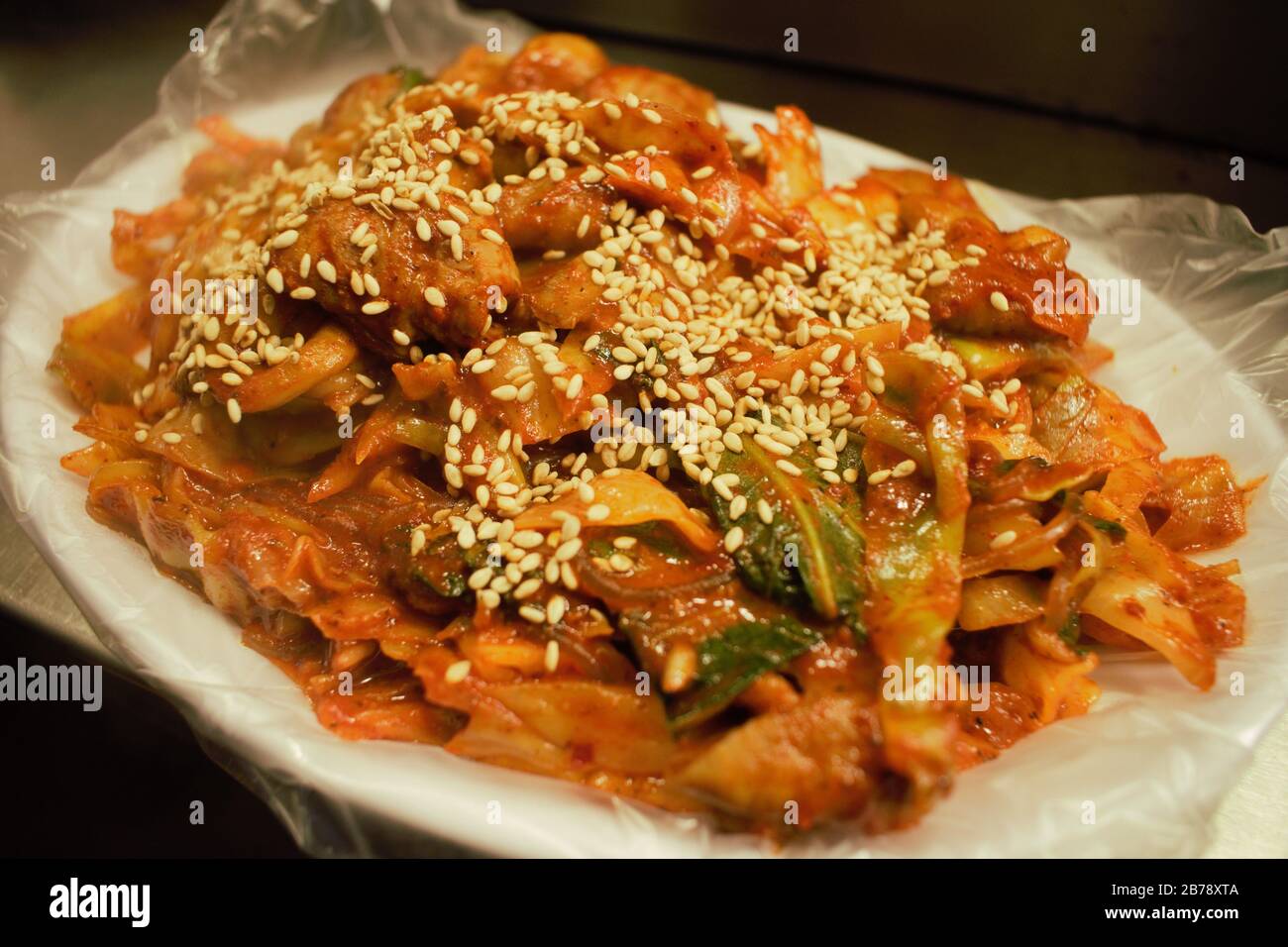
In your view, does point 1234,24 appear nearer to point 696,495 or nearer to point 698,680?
point 696,495

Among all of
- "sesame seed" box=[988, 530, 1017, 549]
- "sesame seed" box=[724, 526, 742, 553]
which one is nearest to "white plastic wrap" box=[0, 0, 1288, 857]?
"sesame seed" box=[988, 530, 1017, 549]

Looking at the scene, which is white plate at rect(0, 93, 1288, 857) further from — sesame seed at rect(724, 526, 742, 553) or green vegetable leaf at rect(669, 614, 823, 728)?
sesame seed at rect(724, 526, 742, 553)

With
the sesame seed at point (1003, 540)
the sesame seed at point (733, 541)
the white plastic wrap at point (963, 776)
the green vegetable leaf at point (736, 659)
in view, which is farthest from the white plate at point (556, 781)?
the sesame seed at point (733, 541)

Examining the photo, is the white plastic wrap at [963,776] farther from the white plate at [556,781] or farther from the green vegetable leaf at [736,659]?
the green vegetable leaf at [736,659]

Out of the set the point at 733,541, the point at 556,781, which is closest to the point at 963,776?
the point at 733,541
